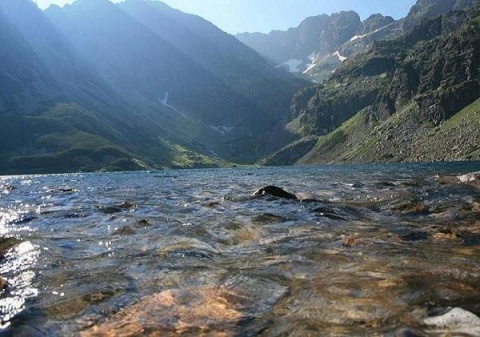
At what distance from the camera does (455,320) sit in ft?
23.1

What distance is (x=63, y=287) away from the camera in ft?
34.8

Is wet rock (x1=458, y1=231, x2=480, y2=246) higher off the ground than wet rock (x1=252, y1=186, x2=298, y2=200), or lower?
higher

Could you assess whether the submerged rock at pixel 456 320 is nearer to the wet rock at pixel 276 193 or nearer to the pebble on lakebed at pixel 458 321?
the pebble on lakebed at pixel 458 321

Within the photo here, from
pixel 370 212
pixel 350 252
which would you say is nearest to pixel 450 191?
pixel 370 212

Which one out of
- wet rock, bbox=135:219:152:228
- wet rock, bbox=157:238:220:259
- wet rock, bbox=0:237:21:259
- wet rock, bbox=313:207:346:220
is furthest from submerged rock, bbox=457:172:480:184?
wet rock, bbox=0:237:21:259

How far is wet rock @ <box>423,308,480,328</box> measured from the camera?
22.6ft

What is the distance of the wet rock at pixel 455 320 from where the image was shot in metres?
6.88

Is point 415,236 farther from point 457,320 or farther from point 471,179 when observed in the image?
point 471,179

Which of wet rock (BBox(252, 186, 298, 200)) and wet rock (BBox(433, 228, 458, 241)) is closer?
wet rock (BBox(433, 228, 458, 241))

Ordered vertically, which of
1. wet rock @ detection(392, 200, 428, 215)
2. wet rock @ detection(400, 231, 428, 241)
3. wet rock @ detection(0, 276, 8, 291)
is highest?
wet rock @ detection(400, 231, 428, 241)

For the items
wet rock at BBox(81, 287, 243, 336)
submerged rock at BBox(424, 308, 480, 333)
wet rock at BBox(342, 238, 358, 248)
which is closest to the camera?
submerged rock at BBox(424, 308, 480, 333)

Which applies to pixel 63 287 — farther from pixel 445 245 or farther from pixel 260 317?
pixel 445 245

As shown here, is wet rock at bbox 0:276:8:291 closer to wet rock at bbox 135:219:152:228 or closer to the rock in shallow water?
wet rock at bbox 135:219:152:228

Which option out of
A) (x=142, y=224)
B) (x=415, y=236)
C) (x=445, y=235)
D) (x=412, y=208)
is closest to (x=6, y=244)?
(x=142, y=224)
